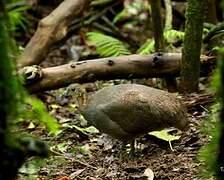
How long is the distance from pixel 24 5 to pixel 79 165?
4876mm

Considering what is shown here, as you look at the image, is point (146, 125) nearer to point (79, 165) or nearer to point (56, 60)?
point (79, 165)

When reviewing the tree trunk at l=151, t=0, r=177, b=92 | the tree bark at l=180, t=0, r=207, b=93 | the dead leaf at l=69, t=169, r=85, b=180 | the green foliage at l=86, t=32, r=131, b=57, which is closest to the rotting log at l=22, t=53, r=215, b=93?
the tree trunk at l=151, t=0, r=177, b=92

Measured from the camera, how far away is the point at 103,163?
4449 mm

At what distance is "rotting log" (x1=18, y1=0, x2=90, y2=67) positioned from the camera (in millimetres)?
6285

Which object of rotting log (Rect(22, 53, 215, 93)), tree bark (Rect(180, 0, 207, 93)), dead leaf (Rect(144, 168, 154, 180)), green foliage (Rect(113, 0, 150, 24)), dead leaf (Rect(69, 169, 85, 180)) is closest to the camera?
dead leaf (Rect(144, 168, 154, 180))

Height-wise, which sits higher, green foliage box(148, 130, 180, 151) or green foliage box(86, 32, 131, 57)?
green foliage box(86, 32, 131, 57)

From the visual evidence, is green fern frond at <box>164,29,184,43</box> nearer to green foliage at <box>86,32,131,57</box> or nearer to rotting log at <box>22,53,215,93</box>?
rotting log at <box>22,53,215,93</box>

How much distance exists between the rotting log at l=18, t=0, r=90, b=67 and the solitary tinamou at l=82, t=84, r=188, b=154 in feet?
6.78

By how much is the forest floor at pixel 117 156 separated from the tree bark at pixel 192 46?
178mm

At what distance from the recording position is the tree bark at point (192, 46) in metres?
5.22

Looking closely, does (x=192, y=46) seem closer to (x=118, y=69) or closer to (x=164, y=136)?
(x=118, y=69)

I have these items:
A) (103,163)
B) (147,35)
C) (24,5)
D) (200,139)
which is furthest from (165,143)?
(147,35)

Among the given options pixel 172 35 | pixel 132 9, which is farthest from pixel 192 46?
pixel 132 9

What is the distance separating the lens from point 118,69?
592 cm
